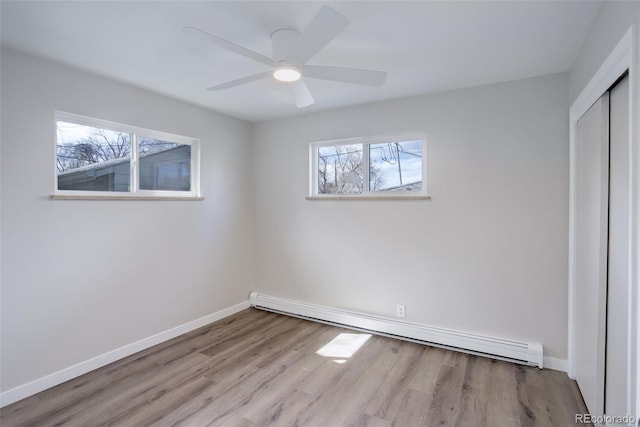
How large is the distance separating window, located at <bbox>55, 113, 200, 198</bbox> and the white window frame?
4.22 feet

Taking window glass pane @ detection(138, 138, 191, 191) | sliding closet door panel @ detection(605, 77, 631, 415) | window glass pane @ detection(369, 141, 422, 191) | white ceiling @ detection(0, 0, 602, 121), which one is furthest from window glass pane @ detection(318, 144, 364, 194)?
sliding closet door panel @ detection(605, 77, 631, 415)

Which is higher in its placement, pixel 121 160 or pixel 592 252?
pixel 121 160

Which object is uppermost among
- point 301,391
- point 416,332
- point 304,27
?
point 304,27

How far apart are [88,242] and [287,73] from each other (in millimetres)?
2054

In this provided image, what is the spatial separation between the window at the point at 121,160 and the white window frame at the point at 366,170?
129 centimetres

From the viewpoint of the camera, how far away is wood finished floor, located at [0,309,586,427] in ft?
6.54

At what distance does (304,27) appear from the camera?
6.19 feet

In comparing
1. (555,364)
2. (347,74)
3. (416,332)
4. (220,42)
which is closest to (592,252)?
(555,364)

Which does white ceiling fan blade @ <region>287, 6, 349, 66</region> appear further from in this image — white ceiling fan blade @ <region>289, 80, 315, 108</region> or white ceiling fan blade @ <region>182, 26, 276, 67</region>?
white ceiling fan blade @ <region>289, 80, 315, 108</region>

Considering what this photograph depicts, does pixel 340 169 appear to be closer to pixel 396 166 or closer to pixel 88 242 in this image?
pixel 396 166

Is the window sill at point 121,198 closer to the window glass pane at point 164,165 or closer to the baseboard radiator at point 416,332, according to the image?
the window glass pane at point 164,165

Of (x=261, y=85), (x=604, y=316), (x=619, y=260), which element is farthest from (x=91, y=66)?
(x=604, y=316)

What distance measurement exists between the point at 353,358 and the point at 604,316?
1.76 metres

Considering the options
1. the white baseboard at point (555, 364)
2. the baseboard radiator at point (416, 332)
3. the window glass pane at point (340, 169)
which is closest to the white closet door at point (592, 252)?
the white baseboard at point (555, 364)
